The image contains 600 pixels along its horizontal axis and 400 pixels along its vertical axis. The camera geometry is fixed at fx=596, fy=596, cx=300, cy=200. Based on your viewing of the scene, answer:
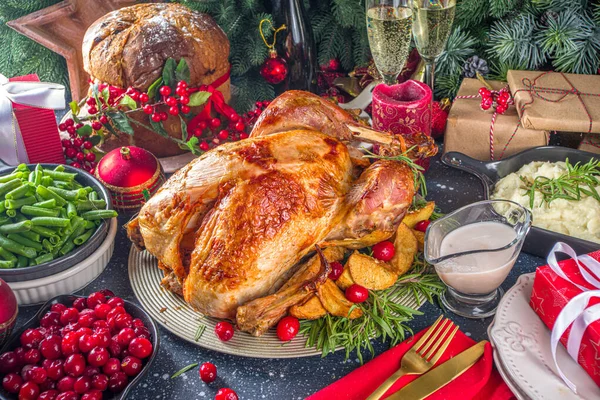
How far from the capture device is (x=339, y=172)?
153 centimetres

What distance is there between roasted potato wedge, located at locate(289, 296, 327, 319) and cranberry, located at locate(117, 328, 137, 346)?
14.8 inches

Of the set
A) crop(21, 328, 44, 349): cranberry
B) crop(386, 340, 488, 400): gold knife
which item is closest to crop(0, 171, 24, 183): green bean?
crop(21, 328, 44, 349): cranberry

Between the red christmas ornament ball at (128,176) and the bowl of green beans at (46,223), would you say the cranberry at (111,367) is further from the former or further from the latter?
the red christmas ornament ball at (128,176)

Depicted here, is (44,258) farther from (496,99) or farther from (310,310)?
(496,99)

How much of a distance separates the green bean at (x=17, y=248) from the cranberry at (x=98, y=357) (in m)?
0.43

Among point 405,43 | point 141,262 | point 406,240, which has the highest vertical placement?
point 405,43

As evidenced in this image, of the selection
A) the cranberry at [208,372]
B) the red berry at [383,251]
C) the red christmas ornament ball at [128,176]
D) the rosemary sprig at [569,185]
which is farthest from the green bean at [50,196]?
the rosemary sprig at [569,185]

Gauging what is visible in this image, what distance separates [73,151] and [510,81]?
1534 millimetres

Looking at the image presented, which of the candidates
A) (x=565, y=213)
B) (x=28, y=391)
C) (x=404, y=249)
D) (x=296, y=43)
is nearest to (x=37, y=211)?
(x=28, y=391)

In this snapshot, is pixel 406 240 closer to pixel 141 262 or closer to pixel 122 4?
pixel 141 262

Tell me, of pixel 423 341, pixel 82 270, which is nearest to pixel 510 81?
pixel 423 341

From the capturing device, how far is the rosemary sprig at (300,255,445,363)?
1.43 m

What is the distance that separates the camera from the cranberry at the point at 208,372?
1.37m

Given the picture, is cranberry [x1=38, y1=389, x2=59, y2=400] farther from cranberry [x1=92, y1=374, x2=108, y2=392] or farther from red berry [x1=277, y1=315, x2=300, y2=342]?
red berry [x1=277, y1=315, x2=300, y2=342]
